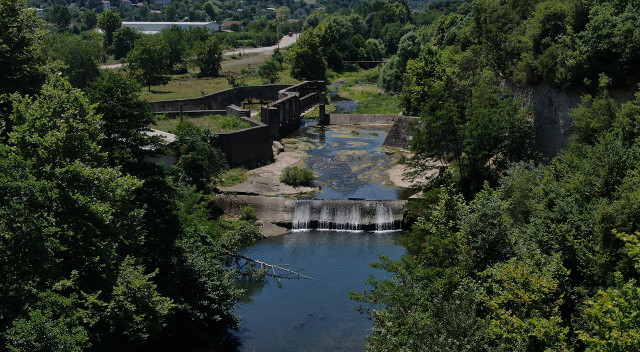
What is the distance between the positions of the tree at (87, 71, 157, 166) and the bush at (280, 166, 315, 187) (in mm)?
23731

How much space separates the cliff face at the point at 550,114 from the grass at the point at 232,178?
74.8 ft

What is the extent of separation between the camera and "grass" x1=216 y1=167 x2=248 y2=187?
48812 millimetres

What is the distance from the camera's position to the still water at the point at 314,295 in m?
29.3

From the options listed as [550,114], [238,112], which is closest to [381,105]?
[238,112]

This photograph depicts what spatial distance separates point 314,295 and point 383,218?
37.1 feet

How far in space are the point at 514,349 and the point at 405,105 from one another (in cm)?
4989

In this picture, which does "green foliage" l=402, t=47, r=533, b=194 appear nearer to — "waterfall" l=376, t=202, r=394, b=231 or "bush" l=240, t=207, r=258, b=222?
"waterfall" l=376, t=202, r=394, b=231

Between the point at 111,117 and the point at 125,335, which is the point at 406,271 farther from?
the point at 111,117

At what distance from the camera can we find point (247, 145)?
54906mm

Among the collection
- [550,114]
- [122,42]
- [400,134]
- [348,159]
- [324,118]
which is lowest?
[348,159]

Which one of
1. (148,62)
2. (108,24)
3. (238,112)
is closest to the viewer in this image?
(238,112)

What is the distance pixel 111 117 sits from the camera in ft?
86.4

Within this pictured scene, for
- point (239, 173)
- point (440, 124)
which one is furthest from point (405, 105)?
point (440, 124)

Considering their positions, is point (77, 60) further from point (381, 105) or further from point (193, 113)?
point (381, 105)
